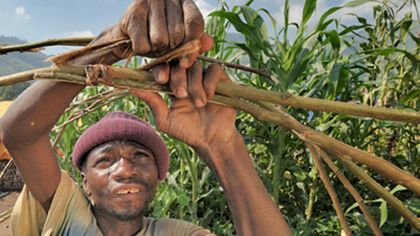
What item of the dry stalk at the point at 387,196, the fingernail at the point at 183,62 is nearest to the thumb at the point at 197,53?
the fingernail at the point at 183,62

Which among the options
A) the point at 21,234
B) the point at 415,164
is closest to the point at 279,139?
the point at 415,164

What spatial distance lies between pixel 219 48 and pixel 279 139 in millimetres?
455

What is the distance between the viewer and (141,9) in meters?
0.60

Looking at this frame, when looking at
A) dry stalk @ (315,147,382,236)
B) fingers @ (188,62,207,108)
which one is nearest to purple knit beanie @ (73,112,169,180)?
fingers @ (188,62,207,108)

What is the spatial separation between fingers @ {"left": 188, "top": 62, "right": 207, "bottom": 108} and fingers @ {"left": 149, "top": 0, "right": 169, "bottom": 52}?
8 cm

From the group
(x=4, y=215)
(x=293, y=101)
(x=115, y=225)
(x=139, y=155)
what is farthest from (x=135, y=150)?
(x=293, y=101)

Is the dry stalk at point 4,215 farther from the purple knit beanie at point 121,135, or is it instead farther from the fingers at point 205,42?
the fingers at point 205,42

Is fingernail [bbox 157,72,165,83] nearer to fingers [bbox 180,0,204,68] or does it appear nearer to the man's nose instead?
fingers [bbox 180,0,204,68]

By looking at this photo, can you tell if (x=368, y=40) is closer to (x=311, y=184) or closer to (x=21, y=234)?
(x=311, y=184)

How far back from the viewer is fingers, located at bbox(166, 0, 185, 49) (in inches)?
22.8

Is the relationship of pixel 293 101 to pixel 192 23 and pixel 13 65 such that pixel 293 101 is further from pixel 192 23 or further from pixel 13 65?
pixel 13 65

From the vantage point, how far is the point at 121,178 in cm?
95

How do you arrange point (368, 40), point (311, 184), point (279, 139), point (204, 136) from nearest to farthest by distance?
point (204, 136)
point (279, 139)
point (311, 184)
point (368, 40)

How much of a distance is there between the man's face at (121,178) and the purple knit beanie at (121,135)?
12mm
